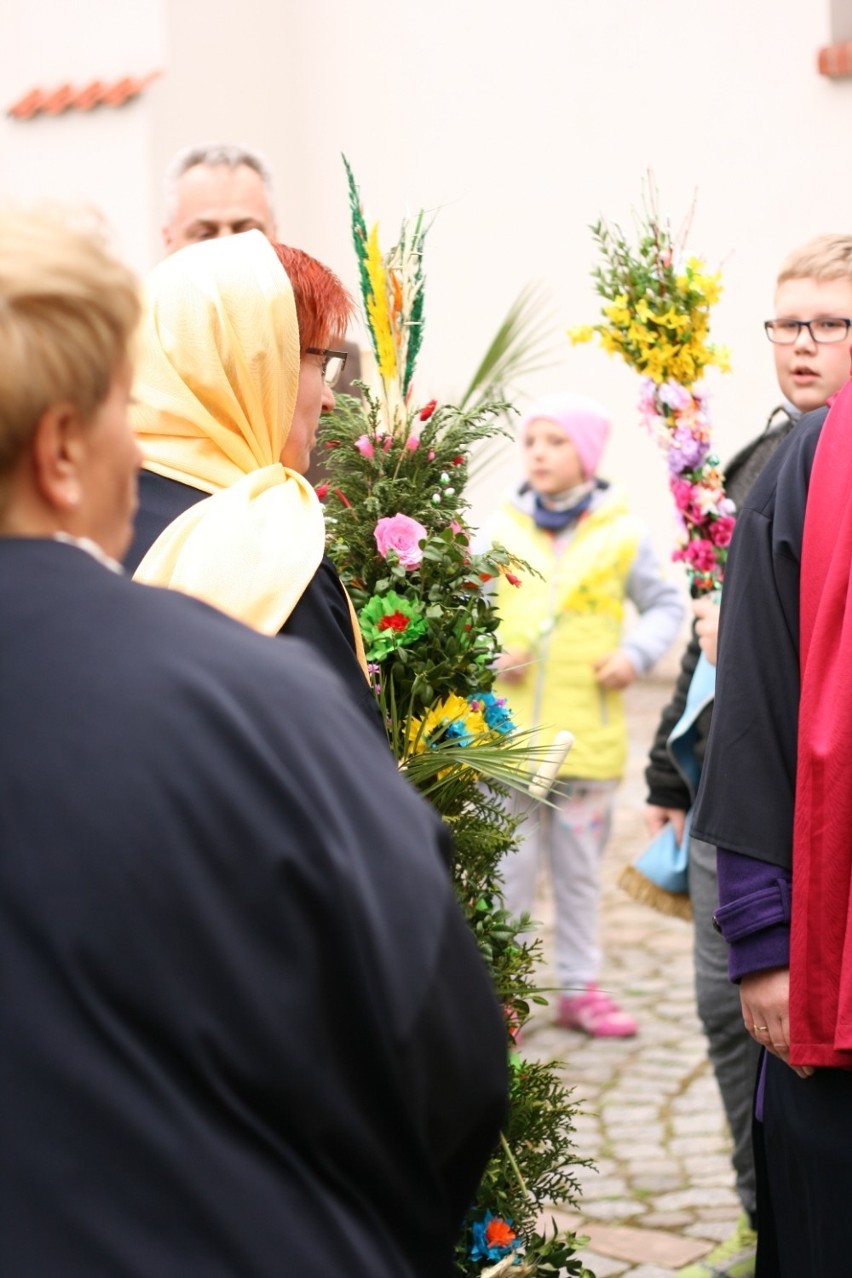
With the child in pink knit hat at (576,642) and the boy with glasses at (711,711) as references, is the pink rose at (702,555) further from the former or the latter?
the child in pink knit hat at (576,642)

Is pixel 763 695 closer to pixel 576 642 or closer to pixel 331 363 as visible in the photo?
pixel 331 363

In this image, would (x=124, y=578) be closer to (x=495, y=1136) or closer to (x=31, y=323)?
(x=31, y=323)

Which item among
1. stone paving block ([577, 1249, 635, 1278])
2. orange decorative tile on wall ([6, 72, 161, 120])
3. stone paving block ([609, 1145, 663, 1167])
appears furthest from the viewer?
orange decorative tile on wall ([6, 72, 161, 120])

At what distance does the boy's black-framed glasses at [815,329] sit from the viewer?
136 inches

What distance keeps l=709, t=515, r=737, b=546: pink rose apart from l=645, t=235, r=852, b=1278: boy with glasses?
0.13m

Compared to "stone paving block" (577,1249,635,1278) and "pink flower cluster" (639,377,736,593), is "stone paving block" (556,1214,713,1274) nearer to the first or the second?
"stone paving block" (577,1249,635,1278)

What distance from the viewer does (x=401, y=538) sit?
281 centimetres

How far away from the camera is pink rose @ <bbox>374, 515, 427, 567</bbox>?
281cm

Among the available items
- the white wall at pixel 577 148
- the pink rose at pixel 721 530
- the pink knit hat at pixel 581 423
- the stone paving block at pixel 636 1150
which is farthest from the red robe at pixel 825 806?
the white wall at pixel 577 148

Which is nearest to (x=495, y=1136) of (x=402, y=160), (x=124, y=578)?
(x=124, y=578)

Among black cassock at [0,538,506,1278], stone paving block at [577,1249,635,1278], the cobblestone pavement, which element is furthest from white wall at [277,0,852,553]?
black cassock at [0,538,506,1278]

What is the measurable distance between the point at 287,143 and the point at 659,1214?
31.6ft

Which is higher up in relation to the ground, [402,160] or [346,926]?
[402,160]

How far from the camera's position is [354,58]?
12227 millimetres
